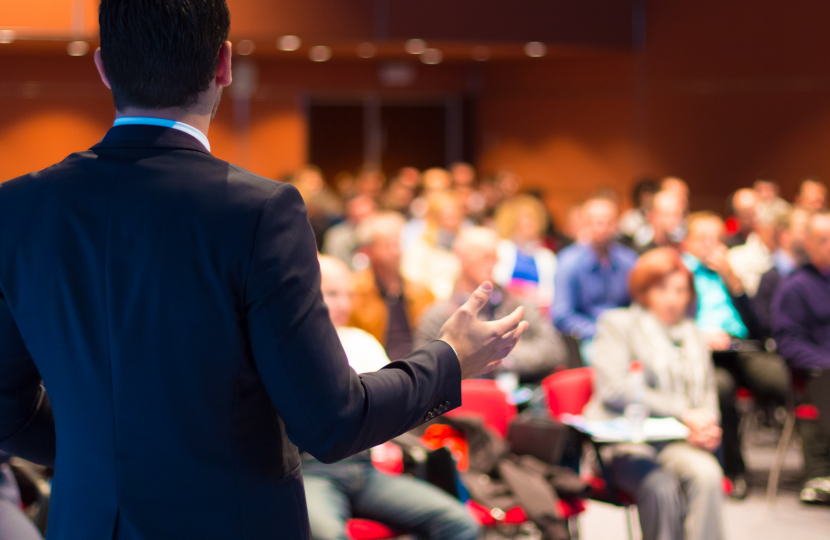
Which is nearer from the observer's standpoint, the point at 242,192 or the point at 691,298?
the point at 242,192

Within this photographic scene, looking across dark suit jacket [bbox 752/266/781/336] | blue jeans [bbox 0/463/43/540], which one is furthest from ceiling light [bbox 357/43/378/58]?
blue jeans [bbox 0/463/43/540]

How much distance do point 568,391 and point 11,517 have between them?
234 centimetres

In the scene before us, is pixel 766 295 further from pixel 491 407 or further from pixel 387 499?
pixel 387 499

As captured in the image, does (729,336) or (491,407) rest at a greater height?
(491,407)

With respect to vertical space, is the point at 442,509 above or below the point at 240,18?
below

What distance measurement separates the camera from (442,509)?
296 centimetres

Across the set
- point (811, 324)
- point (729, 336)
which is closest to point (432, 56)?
point (729, 336)

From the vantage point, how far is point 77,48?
400 inches

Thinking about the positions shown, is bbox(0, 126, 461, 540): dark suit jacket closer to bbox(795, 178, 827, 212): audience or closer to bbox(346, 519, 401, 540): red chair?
bbox(346, 519, 401, 540): red chair

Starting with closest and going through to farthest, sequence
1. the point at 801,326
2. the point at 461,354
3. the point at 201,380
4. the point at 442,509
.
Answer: the point at 201,380 → the point at 461,354 → the point at 442,509 → the point at 801,326

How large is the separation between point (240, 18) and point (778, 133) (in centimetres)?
561

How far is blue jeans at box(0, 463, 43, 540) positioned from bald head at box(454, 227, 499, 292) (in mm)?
2554

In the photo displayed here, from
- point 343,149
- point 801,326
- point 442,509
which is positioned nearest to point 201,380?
point 442,509

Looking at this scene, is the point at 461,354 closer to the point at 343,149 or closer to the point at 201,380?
the point at 201,380
